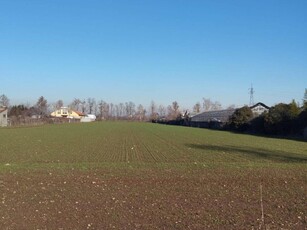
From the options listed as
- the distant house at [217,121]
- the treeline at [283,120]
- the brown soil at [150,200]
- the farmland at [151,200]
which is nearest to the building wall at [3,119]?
the distant house at [217,121]

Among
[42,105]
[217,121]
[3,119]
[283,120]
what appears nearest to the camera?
[283,120]

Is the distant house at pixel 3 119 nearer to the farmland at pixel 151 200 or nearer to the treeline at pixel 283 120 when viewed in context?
the treeline at pixel 283 120

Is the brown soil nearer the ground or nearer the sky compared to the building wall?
nearer the ground

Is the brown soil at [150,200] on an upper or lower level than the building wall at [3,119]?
lower

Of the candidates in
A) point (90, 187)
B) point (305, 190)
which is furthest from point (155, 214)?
point (305, 190)

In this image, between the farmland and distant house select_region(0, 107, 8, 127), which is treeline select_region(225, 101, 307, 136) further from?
distant house select_region(0, 107, 8, 127)

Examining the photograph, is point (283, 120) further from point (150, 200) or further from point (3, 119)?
point (3, 119)

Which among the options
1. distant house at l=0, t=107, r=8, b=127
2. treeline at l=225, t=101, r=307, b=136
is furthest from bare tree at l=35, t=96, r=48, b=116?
treeline at l=225, t=101, r=307, b=136

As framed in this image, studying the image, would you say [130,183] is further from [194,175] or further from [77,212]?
[77,212]

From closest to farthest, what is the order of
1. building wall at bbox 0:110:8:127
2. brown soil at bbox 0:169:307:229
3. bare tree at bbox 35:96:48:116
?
brown soil at bbox 0:169:307:229
building wall at bbox 0:110:8:127
bare tree at bbox 35:96:48:116

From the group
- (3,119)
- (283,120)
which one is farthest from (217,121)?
(3,119)

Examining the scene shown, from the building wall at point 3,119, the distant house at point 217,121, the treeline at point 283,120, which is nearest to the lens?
the treeline at point 283,120

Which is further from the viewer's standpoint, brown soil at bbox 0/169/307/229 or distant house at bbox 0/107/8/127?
distant house at bbox 0/107/8/127

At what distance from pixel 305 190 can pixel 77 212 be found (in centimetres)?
634
